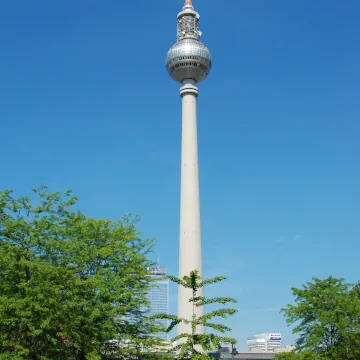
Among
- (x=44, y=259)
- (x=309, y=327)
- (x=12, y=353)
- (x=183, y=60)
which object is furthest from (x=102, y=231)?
(x=183, y=60)

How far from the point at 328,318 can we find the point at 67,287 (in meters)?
23.3

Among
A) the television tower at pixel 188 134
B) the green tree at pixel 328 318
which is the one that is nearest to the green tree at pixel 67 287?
the green tree at pixel 328 318

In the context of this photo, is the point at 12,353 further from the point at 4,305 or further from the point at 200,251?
the point at 200,251

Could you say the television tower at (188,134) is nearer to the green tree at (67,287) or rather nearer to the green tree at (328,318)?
the green tree at (328,318)

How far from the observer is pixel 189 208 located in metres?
89.7

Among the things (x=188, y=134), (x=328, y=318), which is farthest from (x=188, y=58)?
(x=328, y=318)

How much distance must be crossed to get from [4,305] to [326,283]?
96.4ft

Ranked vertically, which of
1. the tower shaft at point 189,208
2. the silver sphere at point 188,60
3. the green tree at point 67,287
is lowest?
the green tree at point 67,287

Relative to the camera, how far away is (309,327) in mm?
48000

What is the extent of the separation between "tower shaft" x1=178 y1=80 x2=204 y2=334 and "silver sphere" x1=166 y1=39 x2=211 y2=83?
5.97 metres

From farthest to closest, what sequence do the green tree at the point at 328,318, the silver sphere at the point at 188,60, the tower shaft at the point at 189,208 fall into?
the silver sphere at the point at 188,60 < the tower shaft at the point at 189,208 < the green tree at the point at 328,318

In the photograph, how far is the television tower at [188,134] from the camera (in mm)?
87000

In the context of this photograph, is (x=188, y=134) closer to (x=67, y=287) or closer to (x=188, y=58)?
(x=188, y=58)

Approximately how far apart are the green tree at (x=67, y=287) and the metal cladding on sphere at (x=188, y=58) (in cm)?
6381
